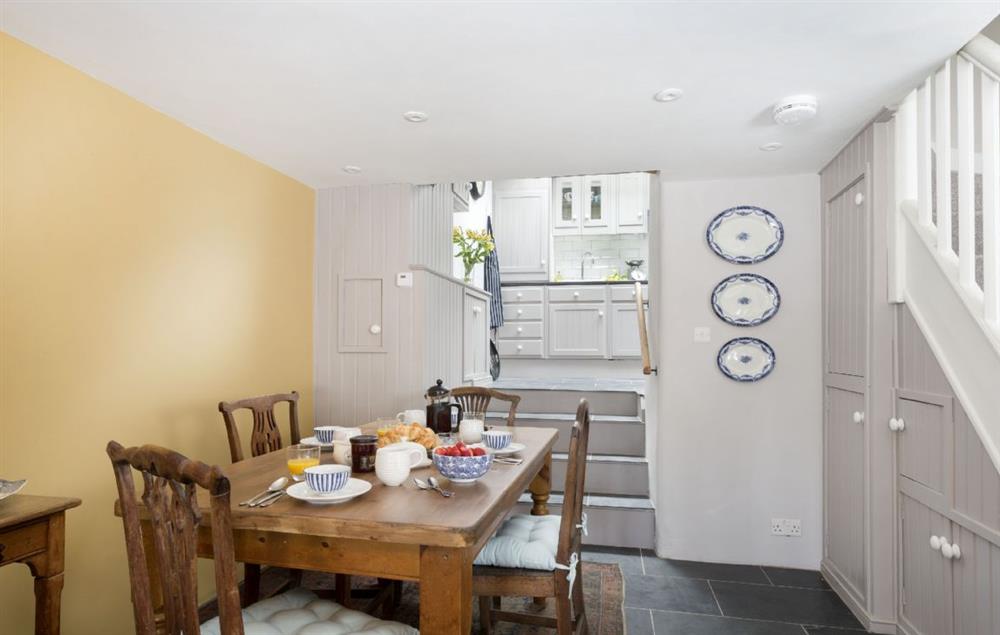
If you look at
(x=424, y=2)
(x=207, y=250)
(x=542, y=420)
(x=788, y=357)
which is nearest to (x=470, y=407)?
(x=542, y=420)

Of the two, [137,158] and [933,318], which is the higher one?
[137,158]

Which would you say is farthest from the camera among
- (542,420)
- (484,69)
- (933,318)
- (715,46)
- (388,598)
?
(542,420)

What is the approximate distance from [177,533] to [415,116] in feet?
6.15

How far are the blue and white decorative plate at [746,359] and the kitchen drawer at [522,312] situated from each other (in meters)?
2.60

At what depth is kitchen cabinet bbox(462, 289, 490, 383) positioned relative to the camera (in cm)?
436

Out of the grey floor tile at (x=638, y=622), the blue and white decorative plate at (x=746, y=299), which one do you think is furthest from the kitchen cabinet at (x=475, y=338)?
the grey floor tile at (x=638, y=622)

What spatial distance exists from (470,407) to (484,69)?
1.85 metres

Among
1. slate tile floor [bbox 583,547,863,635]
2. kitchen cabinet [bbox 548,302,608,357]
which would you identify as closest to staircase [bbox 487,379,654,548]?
slate tile floor [bbox 583,547,863,635]

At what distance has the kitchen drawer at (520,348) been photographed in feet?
19.0

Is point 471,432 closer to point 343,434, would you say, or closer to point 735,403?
point 343,434

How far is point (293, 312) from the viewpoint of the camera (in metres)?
3.44

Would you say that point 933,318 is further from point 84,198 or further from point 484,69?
point 84,198

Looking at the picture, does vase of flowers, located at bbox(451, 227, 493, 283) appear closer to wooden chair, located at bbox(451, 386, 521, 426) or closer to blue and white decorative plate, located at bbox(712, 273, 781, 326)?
wooden chair, located at bbox(451, 386, 521, 426)

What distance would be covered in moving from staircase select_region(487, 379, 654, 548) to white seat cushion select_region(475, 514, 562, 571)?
4.99 feet
